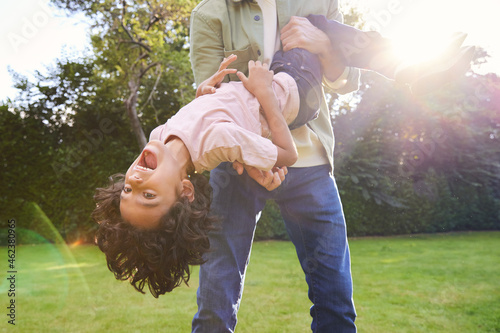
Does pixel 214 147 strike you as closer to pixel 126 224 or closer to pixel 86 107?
pixel 126 224

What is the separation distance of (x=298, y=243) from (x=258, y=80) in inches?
33.4

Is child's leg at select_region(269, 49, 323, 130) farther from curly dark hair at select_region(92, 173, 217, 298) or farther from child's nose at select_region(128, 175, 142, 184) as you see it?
child's nose at select_region(128, 175, 142, 184)

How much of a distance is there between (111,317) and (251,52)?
3271mm

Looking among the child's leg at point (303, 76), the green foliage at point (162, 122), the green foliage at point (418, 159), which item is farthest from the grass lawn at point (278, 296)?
the green foliage at point (418, 159)

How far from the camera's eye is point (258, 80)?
1954 mm

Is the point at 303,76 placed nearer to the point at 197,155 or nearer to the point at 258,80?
the point at 258,80

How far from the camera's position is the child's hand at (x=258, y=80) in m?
1.95

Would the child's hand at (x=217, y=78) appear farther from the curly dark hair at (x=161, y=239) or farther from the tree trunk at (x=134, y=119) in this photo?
the tree trunk at (x=134, y=119)

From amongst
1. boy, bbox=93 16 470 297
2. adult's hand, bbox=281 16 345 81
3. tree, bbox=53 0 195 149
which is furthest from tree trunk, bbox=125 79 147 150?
adult's hand, bbox=281 16 345 81

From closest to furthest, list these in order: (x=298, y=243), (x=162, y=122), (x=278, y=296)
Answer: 1. (x=298, y=243)
2. (x=278, y=296)
3. (x=162, y=122)

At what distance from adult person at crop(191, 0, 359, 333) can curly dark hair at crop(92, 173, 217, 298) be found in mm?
90

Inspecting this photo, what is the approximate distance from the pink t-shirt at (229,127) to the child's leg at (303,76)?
0.05m

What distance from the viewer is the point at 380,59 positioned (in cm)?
238

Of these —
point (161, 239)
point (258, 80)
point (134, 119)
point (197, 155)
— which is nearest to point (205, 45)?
point (258, 80)
